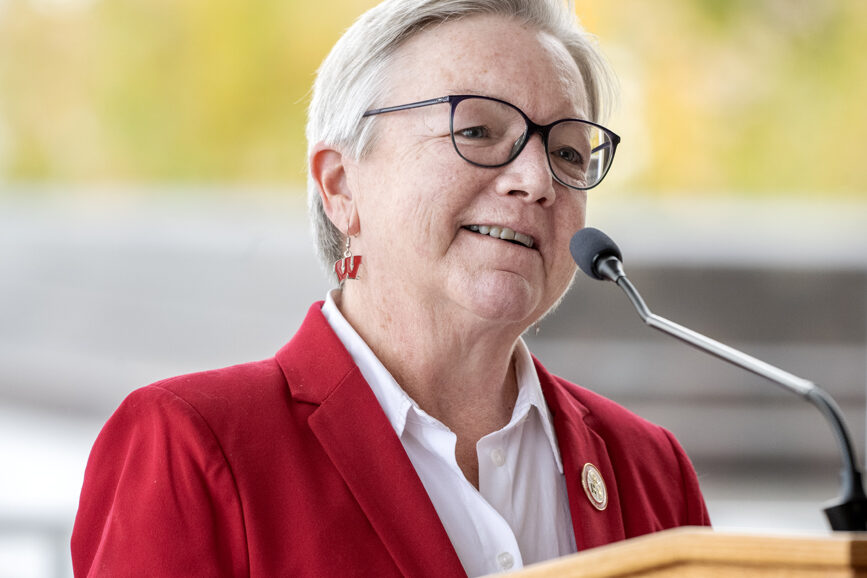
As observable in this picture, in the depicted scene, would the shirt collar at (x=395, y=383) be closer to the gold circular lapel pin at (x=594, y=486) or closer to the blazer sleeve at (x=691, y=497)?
the gold circular lapel pin at (x=594, y=486)

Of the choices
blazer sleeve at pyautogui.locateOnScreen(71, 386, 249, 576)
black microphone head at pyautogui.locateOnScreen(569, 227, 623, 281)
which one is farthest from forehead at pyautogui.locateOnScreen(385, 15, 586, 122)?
blazer sleeve at pyautogui.locateOnScreen(71, 386, 249, 576)

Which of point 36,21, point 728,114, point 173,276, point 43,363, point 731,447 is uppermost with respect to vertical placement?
point 36,21

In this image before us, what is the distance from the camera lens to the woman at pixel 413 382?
1.40 metres

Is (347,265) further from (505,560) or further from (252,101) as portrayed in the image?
(252,101)

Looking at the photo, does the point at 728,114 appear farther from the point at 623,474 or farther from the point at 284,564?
the point at 284,564

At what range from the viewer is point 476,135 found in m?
1.60

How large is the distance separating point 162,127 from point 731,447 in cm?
463

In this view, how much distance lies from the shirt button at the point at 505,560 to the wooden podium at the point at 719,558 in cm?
52

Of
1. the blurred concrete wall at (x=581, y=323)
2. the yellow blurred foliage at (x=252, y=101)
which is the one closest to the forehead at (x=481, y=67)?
the blurred concrete wall at (x=581, y=323)

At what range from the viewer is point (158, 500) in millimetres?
1365

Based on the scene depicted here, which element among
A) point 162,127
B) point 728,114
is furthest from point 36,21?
point 728,114

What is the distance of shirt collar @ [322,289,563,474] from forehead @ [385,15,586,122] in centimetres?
38

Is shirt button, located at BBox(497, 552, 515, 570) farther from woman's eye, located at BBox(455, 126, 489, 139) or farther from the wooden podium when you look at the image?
woman's eye, located at BBox(455, 126, 489, 139)

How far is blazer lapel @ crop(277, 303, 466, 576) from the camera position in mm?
1422
